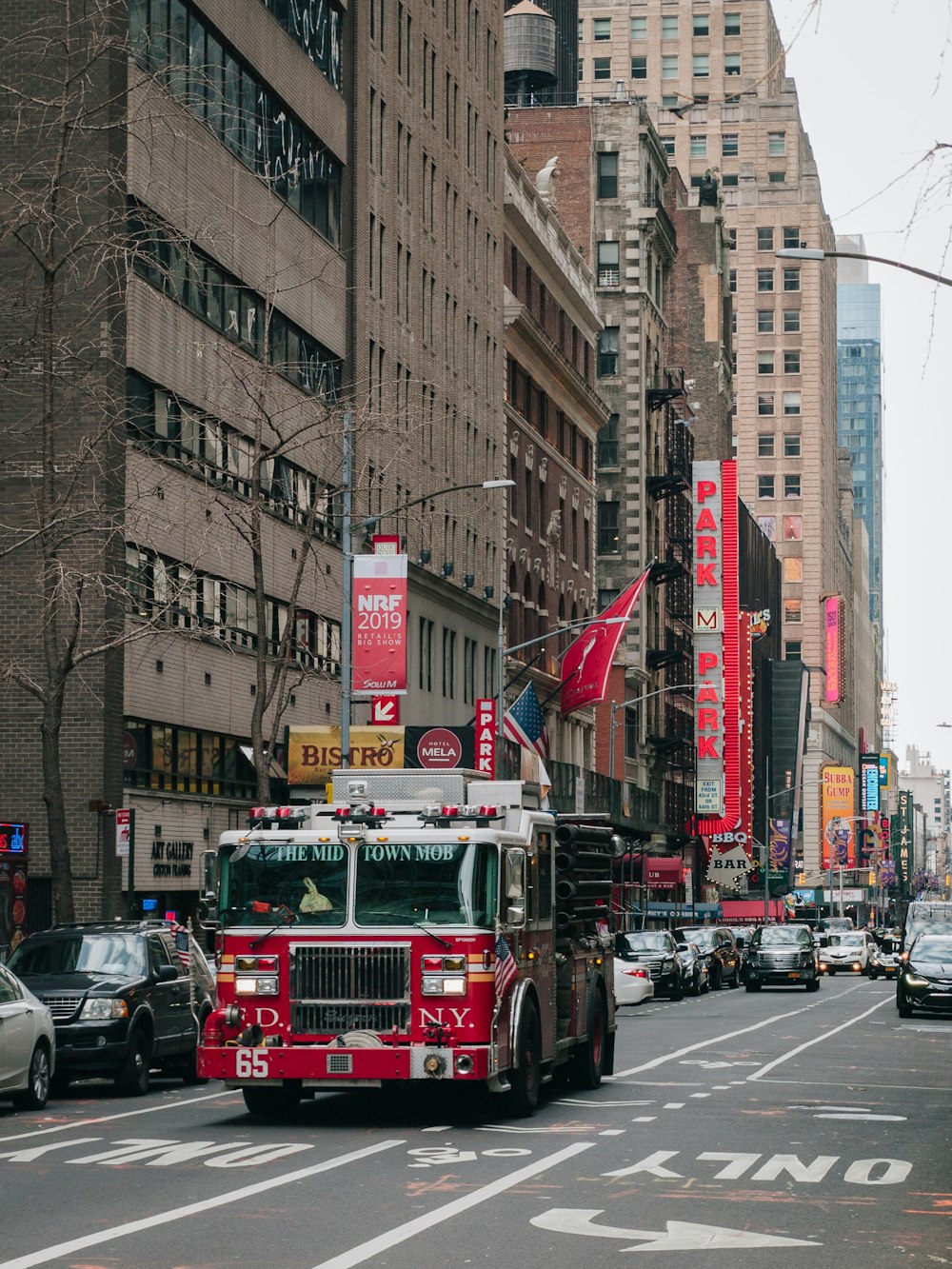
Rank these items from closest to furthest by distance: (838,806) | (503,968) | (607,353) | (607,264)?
1. (503,968)
2. (607,353)
3. (607,264)
4. (838,806)

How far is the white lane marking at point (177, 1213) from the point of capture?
11.6 m

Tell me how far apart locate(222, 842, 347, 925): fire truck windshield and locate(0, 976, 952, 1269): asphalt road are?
6.18 feet

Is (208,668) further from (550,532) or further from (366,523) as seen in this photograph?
(550,532)

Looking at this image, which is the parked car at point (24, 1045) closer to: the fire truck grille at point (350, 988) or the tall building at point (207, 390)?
the fire truck grille at point (350, 988)

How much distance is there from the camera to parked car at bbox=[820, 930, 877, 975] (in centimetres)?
7550

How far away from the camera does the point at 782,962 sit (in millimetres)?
59531

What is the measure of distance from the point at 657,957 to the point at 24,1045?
3319cm

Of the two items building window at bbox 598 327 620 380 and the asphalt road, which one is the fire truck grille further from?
building window at bbox 598 327 620 380

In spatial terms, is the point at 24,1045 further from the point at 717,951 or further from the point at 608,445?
the point at 608,445

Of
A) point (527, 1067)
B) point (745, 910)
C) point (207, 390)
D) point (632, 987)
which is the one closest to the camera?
point (527, 1067)

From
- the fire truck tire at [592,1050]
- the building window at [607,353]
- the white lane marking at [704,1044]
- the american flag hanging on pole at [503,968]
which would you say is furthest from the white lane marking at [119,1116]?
the building window at [607,353]

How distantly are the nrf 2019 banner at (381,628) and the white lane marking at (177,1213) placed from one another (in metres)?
22.1

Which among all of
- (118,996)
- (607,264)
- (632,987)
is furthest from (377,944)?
(607,264)

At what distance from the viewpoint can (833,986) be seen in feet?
214
